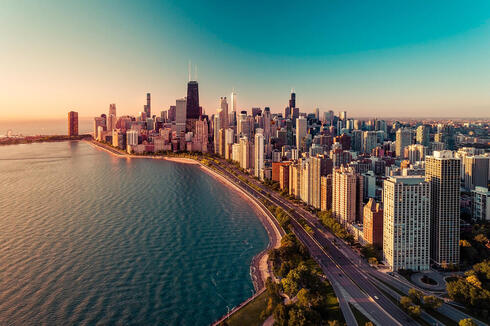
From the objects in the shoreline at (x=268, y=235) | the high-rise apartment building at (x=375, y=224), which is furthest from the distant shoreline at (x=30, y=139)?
the high-rise apartment building at (x=375, y=224)

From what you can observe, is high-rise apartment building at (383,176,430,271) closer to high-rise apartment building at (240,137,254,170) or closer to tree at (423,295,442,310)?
tree at (423,295,442,310)

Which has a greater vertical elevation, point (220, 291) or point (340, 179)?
point (340, 179)

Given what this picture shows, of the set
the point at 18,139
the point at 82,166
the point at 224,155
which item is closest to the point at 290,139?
the point at 224,155

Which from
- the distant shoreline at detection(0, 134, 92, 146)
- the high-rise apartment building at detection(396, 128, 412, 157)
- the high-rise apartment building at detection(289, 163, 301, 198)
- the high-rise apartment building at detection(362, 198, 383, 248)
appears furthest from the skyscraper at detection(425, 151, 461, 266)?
the distant shoreline at detection(0, 134, 92, 146)

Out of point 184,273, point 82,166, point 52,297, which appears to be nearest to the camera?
point 52,297

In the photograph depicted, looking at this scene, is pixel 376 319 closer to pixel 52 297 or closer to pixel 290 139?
pixel 52 297

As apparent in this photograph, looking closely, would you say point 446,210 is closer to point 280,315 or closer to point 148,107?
point 280,315
